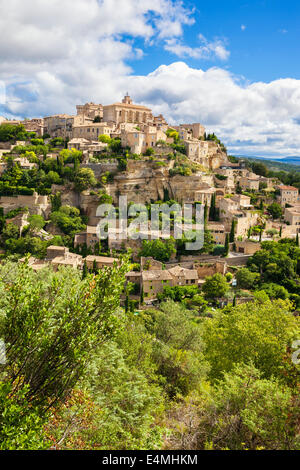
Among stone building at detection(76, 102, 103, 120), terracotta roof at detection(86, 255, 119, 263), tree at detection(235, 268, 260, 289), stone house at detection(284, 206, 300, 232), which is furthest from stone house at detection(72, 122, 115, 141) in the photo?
tree at detection(235, 268, 260, 289)

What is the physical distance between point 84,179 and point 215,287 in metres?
25.1

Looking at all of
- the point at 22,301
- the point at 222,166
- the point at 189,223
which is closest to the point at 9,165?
the point at 189,223

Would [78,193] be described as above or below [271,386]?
above

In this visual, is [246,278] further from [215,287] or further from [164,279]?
[164,279]

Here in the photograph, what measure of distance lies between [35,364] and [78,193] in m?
41.2

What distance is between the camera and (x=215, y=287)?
31500mm

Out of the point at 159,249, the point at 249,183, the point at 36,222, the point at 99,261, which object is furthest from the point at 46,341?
the point at 249,183

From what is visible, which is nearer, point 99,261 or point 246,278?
point 246,278

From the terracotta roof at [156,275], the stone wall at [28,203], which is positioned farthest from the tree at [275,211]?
the stone wall at [28,203]

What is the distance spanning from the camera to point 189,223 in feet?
132

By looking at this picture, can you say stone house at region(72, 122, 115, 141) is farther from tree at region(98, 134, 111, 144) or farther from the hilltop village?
tree at region(98, 134, 111, 144)

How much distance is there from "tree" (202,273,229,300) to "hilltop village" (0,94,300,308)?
141cm

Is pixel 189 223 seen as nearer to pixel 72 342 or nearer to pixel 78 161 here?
pixel 78 161
